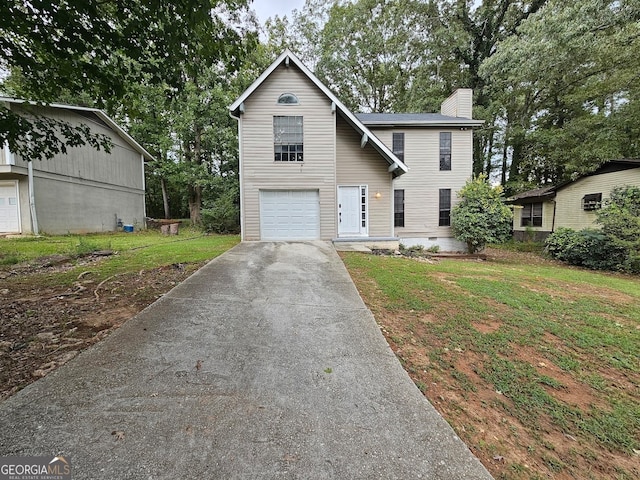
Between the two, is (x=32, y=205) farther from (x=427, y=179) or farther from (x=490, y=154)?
(x=490, y=154)

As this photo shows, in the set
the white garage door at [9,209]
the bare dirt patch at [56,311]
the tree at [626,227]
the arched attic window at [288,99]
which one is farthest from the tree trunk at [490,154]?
the white garage door at [9,209]

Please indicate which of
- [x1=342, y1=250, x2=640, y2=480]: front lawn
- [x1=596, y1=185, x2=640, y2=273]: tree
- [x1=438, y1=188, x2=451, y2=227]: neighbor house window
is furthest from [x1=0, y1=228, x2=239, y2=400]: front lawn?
[x1=596, y1=185, x2=640, y2=273]: tree

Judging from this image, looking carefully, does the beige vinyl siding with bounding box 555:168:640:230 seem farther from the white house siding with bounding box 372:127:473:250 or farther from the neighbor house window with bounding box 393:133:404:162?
the neighbor house window with bounding box 393:133:404:162

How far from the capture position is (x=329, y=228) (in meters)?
10.8

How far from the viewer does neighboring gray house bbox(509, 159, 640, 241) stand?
13.3 metres

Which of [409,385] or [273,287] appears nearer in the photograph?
[409,385]

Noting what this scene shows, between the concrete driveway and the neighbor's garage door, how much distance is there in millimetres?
7073

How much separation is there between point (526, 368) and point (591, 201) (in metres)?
16.9

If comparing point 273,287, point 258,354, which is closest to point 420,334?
point 258,354

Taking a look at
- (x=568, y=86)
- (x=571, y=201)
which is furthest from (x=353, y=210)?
(x=568, y=86)

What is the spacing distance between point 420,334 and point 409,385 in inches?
51.4

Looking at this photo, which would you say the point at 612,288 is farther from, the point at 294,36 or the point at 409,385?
the point at 294,36

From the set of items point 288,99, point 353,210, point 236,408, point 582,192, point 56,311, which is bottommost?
point 236,408

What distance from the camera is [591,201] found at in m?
14.8
